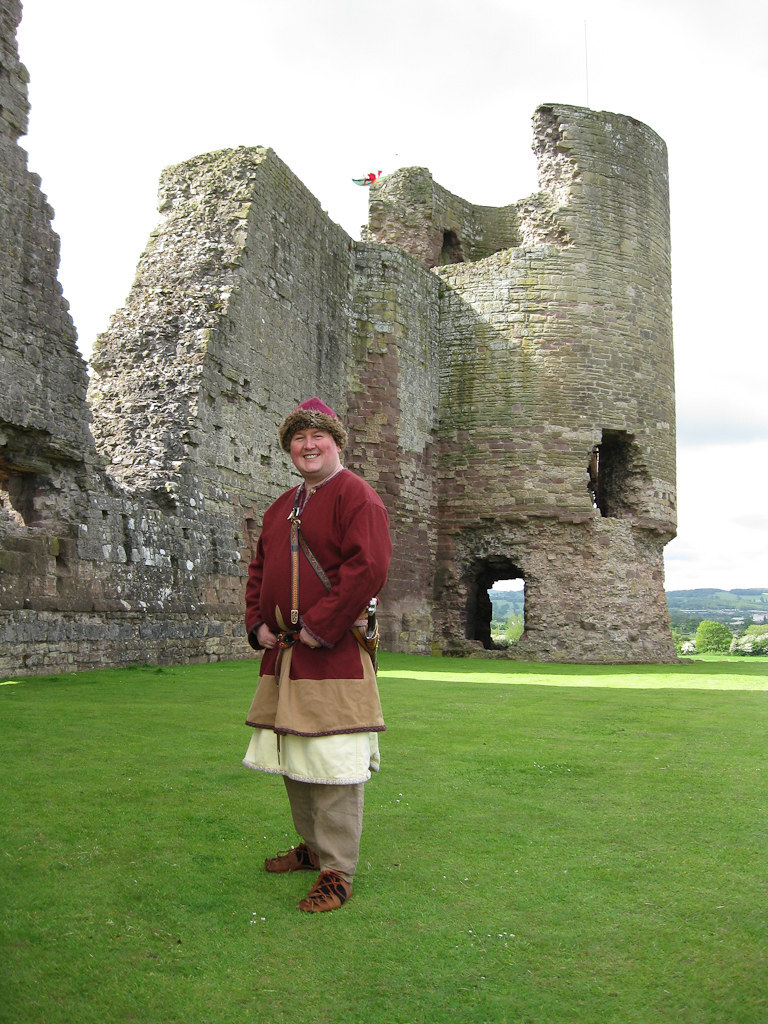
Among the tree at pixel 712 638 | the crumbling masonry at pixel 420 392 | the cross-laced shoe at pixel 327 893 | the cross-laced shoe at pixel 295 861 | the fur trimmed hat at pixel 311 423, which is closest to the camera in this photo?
the cross-laced shoe at pixel 327 893

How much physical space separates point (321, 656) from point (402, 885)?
33.2 inches

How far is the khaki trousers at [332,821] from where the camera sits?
326 cm

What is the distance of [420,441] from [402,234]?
4833 millimetres

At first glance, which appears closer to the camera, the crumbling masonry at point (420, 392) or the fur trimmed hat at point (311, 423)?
the fur trimmed hat at point (311, 423)

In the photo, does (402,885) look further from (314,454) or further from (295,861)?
(314,454)

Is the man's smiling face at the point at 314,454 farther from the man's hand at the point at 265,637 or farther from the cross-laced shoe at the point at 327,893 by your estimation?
the cross-laced shoe at the point at 327,893

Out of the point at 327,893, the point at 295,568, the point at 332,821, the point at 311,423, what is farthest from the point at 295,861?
the point at 311,423

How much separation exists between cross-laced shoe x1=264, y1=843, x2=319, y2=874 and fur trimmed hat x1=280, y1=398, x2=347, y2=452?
1.52 metres

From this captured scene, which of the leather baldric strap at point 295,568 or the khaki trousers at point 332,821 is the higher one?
the leather baldric strap at point 295,568

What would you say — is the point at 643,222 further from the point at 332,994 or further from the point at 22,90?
the point at 332,994

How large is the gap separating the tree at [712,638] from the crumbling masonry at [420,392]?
11.8m

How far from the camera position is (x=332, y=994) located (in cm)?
246

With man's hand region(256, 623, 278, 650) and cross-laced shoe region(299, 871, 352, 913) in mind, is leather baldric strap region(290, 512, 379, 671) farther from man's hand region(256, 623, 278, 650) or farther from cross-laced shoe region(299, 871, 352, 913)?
cross-laced shoe region(299, 871, 352, 913)

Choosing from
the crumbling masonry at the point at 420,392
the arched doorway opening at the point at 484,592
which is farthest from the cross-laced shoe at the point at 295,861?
the arched doorway opening at the point at 484,592
